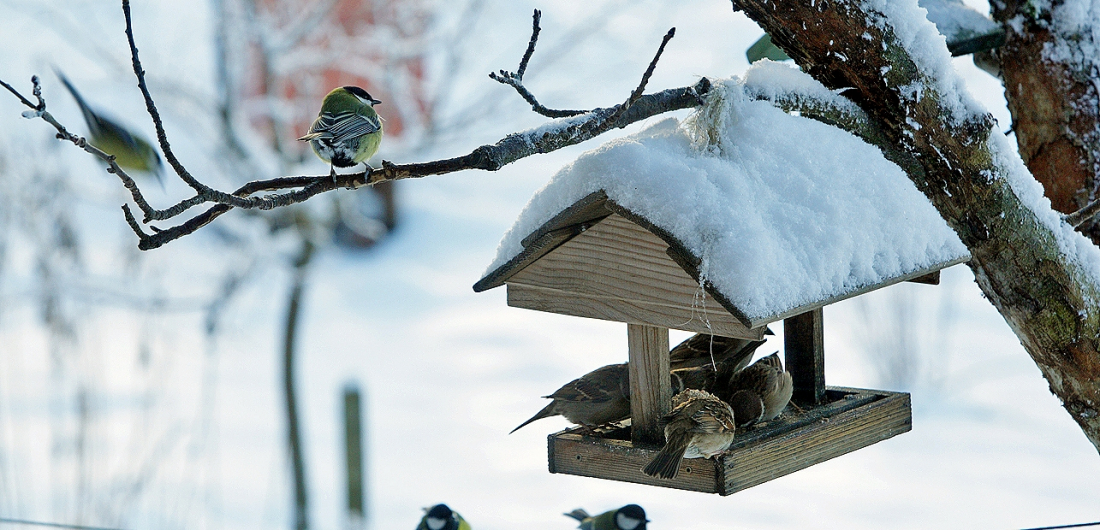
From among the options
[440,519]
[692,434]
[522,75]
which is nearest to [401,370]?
[440,519]

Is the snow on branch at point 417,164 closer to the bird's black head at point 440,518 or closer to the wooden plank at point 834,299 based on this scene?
the wooden plank at point 834,299

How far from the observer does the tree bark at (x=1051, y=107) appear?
8.65 feet

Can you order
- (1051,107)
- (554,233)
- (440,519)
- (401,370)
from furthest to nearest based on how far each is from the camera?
(401,370)
(440,519)
(1051,107)
(554,233)

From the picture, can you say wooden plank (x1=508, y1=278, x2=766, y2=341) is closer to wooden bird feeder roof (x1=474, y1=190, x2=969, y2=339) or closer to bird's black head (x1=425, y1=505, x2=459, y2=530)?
wooden bird feeder roof (x1=474, y1=190, x2=969, y2=339)

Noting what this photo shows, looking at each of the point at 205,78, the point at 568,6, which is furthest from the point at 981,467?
the point at 205,78

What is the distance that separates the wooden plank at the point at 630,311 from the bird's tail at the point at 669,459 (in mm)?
212

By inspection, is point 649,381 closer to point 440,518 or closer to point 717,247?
point 717,247

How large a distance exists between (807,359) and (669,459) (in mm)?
776

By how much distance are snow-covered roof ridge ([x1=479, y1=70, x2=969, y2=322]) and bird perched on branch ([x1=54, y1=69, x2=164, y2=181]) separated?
0.71 m

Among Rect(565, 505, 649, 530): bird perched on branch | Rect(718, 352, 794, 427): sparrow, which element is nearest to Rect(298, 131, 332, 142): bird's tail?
Rect(718, 352, 794, 427): sparrow

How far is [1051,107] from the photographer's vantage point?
2.69 meters

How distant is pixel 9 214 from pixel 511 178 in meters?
7.63

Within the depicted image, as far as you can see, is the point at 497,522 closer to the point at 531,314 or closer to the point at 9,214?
the point at 9,214

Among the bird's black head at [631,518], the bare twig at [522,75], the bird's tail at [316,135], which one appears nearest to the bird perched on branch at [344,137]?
the bird's tail at [316,135]
